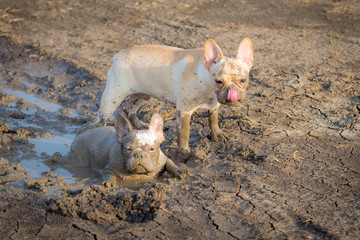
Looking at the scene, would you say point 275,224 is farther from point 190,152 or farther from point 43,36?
point 43,36

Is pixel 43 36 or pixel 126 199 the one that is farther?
pixel 43 36

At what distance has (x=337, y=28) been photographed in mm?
10242

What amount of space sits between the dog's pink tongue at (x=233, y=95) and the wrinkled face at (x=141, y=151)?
0.93m

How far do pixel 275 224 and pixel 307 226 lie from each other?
279 mm

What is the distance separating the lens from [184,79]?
5.82m

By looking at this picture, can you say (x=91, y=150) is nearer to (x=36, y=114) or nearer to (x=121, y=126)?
(x=121, y=126)

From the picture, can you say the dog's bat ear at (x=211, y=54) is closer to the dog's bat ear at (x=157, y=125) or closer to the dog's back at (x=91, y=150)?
the dog's bat ear at (x=157, y=125)

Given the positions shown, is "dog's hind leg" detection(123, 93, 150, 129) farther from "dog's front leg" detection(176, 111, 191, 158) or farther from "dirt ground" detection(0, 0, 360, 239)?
"dog's front leg" detection(176, 111, 191, 158)

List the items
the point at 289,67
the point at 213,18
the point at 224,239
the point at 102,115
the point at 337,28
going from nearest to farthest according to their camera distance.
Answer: the point at 224,239, the point at 102,115, the point at 289,67, the point at 337,28, the point at 213,18

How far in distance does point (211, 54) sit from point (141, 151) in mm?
1393

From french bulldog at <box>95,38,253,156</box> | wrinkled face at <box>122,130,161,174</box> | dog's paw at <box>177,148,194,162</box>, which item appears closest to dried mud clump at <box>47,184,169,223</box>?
wrinkled face at <box>122,130,161,174</box>

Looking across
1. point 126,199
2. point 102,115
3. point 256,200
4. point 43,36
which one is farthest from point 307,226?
point 43,36

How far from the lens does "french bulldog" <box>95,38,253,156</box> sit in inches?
212

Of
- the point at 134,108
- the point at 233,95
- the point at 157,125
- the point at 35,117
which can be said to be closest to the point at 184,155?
the point at 157,125
